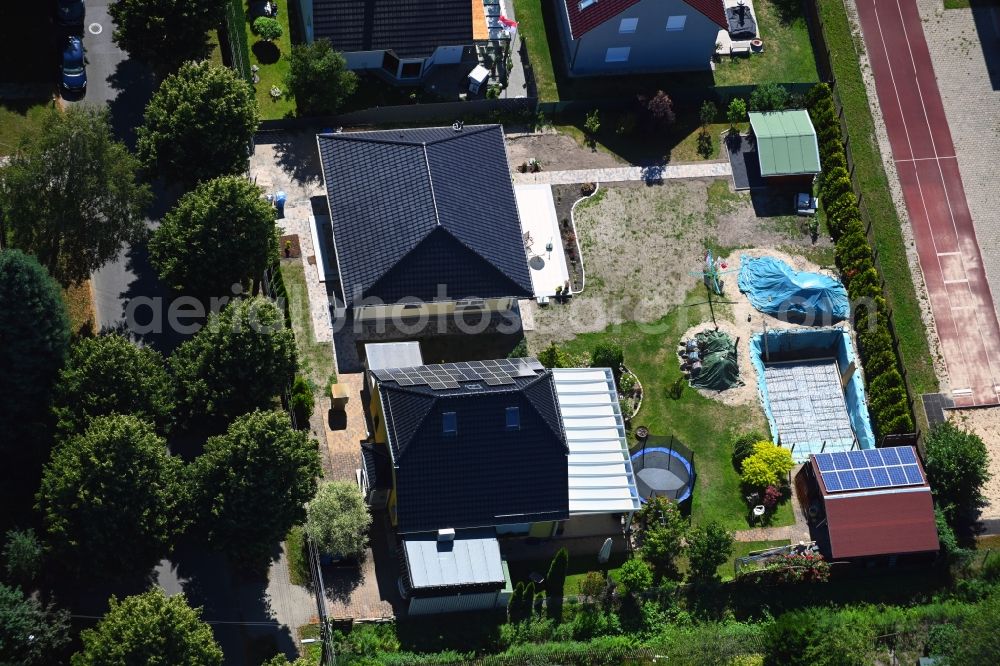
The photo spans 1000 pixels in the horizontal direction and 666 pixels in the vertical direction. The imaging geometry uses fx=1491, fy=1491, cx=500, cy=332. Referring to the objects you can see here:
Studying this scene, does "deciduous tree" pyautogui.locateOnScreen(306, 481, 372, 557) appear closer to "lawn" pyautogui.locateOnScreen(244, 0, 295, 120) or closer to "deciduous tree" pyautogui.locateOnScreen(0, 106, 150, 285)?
"deciduous tree" pyautogui.locateOnScreen(0, 106, 150, 285)

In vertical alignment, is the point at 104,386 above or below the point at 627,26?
below

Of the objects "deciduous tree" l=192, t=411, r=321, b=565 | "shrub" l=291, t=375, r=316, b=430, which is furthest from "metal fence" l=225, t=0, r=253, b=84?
"deciduous tree" l=192, t=411, r=321, b=565

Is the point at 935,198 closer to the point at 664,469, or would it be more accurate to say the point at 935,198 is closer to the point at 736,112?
the point at 736,112

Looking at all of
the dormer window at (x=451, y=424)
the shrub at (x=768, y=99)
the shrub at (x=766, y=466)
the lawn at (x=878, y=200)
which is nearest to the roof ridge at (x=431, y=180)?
the dormer window at (x=451, y=424)

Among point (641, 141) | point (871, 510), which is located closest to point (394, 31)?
point (641, 141)

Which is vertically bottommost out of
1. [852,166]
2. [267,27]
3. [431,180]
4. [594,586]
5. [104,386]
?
[594,586]

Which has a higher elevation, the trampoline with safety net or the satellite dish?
the trampoline with safety net

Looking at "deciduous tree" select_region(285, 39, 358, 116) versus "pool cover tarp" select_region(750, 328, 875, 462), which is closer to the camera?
"pool cover tarp" select_region(750, 328, 875, 462)
